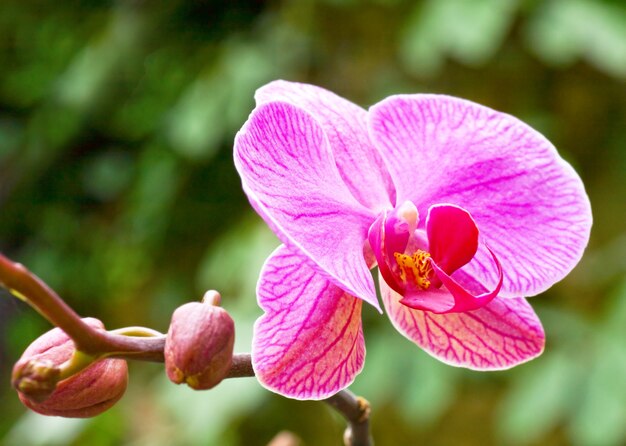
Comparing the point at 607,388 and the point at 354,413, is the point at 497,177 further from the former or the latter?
the point at 607,388

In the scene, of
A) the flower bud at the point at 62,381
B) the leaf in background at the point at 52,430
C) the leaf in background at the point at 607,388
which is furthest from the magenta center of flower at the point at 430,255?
the leaf in background at the point at 52,430

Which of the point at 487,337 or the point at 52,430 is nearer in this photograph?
the point at 487,337

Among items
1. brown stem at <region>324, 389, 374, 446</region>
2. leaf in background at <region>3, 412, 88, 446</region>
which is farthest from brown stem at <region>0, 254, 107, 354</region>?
leaf in background at <region>3, 412, 88, 446</region>

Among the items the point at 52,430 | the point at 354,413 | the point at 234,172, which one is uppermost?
the point at 354,413

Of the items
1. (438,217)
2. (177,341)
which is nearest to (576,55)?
(438,217)

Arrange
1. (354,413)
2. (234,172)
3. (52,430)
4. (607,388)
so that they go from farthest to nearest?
(234,172)
(52,430)
(607,388)
(354,413)

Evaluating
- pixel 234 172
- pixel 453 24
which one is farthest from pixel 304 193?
pixel 234 172

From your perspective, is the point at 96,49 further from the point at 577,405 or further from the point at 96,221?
the point at 577,405
